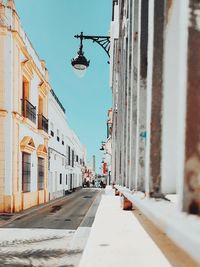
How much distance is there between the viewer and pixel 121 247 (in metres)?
2.41

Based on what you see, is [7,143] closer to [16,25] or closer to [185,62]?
[16,25]

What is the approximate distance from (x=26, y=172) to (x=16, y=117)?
3598 millimetres

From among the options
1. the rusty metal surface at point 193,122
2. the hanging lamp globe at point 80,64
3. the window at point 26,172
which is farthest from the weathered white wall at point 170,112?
the window at point 26,172

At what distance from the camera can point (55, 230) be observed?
448 inches

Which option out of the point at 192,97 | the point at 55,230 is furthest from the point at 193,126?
the point at 55,230

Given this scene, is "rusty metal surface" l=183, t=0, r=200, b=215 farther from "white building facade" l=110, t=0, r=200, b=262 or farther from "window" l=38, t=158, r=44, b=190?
Answer: "window" l=38, t=158, r=44, b=190

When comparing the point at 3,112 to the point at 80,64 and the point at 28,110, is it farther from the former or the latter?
the point at 80,64

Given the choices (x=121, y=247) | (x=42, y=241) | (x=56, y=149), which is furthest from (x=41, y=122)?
(x=121, y=247)

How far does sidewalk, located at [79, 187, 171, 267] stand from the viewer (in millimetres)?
2094

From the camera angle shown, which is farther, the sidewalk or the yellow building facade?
the yellow building facade

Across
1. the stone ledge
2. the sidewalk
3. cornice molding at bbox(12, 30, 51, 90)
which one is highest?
cornice molding at bbox(12, 30, 51, 90)

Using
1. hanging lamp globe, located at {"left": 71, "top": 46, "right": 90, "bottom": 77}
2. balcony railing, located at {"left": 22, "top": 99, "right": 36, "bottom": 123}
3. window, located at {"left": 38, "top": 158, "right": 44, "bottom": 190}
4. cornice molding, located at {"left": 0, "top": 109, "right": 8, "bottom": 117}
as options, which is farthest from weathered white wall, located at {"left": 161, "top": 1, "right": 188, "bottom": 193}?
window, located at {"left": 38, "top": 158, "right": 44, "bottom": 190}

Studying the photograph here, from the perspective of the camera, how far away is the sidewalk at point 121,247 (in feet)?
6.87

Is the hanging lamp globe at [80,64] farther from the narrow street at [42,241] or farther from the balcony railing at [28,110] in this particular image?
the balcony railing at [28,110]
